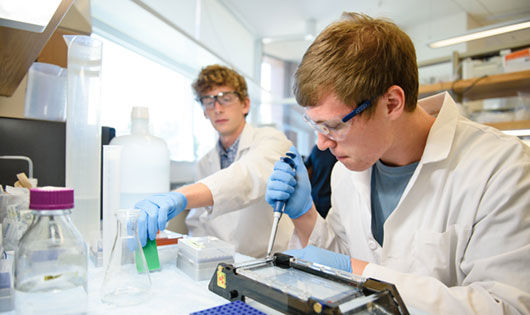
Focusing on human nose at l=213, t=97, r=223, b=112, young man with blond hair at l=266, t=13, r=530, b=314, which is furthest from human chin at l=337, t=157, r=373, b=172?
human nose at l=213, t=97, r=223, b=112

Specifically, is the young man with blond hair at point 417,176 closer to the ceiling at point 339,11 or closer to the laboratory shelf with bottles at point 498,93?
the laboratory shelf with bottles at point 498,93

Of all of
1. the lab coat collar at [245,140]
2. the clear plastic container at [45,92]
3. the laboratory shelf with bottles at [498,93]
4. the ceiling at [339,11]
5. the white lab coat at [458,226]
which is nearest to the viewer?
the white lab coat at [458,226]

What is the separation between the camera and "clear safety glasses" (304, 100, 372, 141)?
996 millimetres

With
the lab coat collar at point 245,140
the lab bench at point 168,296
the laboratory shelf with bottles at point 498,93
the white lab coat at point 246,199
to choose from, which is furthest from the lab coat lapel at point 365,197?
the laboratory shelf with bottles at point 498,93

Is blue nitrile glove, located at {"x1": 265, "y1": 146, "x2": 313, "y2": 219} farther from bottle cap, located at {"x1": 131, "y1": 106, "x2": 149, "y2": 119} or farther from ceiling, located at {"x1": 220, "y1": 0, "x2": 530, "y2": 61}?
ceiling, located at {"x1": 220, "y1": 0, "x2": 530, "y2": 61}

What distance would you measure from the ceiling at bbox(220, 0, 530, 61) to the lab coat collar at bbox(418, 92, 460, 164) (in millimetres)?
4122

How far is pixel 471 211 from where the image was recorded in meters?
0.94

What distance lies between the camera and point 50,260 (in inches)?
24.2

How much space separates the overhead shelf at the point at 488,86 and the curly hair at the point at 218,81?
239cm

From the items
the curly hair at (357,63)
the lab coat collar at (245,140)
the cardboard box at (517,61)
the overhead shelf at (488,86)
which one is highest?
the cardboard box at (517,61)

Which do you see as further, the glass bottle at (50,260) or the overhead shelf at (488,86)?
the overhead shelf at (488,86)

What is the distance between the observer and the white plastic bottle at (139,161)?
139 cm

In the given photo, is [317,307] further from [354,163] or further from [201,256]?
[354,163]

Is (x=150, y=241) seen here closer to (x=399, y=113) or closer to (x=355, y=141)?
(x=355, y=141)
